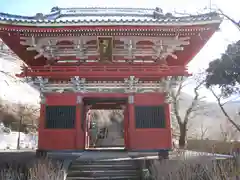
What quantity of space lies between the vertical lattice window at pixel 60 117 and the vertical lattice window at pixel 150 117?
9.83 feet

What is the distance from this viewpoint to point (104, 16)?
15242 millimetres

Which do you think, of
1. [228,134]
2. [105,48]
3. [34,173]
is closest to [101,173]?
[34,173]

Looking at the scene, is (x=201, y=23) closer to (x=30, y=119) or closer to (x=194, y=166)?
(x=194, y=166)

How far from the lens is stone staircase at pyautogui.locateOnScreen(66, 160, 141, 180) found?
351 inches

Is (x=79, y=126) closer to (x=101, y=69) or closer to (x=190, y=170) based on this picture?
(x=101, y=69)

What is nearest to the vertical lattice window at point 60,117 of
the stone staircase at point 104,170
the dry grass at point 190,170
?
the stone staircase at point 104,170

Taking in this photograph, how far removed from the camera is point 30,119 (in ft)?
117

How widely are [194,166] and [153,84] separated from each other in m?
6.01

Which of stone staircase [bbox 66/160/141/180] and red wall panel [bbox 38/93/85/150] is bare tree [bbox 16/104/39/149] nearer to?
red wall panel [bbox 38/93/85/150]

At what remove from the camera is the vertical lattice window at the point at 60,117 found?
12.2 metres

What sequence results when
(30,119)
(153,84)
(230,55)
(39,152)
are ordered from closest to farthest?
1. (39,152)
2. (153,84)
3. (230,55)
4. (30,119)

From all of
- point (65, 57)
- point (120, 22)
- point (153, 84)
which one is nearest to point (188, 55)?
point (153, 84)

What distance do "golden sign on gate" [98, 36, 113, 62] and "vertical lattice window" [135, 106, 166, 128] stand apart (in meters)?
2.72

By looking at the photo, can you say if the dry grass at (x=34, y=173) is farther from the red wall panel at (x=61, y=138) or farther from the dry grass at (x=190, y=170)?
the red wall panel at (x=61, y=138)
